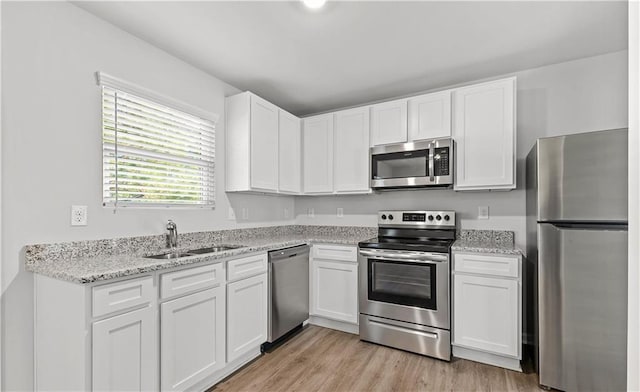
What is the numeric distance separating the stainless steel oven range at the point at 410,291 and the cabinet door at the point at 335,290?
0.12 m

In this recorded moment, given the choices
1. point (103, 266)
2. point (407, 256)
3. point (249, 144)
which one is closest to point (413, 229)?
point (407, 256)

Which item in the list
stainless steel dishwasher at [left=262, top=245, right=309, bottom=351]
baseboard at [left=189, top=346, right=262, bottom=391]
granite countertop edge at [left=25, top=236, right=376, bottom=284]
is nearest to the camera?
granite countertop edge at [left=25, top=236, right=376, bottom=284]

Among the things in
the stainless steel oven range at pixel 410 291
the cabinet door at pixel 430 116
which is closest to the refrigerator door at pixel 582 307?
the stainless steel oven range at pixel 410 291

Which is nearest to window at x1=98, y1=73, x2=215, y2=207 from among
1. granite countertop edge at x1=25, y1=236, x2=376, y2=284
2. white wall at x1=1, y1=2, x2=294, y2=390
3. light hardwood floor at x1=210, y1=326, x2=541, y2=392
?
white wall at x1=1, y1=2, x2=294, y2=390

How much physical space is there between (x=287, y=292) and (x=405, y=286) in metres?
1.08

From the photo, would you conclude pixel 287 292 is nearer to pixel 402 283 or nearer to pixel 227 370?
pixel 227 370

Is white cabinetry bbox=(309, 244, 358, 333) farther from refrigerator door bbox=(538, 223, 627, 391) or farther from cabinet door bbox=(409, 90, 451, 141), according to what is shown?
refrigerator door bbox=(538, 223, 627, 391)

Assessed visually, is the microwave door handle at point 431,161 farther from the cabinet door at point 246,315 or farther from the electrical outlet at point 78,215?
the electrical outlet at point 78,215

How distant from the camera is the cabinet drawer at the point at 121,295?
152 centimetres

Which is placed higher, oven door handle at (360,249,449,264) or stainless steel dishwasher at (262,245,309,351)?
oven door handle at (360,249,449,264)

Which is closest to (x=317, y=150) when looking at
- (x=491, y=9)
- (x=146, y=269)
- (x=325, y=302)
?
(x=325, y=302)

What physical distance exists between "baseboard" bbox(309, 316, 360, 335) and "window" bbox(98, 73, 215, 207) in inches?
64.0

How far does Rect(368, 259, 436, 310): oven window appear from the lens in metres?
2.67

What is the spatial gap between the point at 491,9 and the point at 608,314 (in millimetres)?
2031
